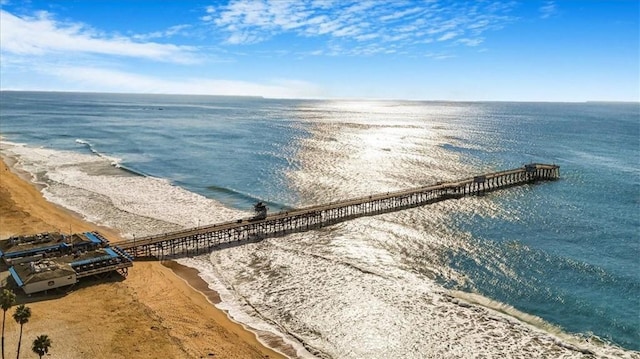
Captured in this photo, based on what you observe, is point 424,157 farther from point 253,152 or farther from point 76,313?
point 76,313

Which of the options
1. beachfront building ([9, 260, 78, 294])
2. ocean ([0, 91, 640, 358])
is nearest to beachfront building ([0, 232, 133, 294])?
beachfront building ([9, 260, 78, 294])

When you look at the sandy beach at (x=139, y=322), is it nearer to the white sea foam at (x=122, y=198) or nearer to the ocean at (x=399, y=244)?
the ocean at (x=399, y=244)

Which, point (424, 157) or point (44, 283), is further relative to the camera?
point (424, 157)

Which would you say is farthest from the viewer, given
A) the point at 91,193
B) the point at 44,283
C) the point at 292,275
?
the point at 91,193

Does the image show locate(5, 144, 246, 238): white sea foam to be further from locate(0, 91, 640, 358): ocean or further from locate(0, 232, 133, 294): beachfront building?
locate(0, 232, 133, 294): beachfront building

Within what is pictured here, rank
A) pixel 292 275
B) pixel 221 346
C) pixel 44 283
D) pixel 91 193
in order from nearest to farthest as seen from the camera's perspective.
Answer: pixel 221 346, pixel 44 283, pixel 292 275, pixel 91 193

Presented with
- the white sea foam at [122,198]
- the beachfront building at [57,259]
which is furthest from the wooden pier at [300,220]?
the white sea foam at [122,198]

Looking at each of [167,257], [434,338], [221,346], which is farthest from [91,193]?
[434,338]
